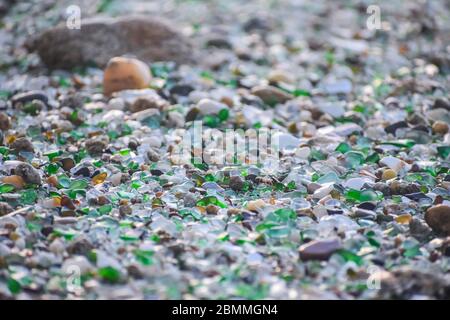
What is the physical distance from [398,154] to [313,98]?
3.26 feet

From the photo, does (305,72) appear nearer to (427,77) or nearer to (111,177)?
(427,77)

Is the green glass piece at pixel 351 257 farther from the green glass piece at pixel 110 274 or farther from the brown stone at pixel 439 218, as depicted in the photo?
the green glass piece at pixel 110 274

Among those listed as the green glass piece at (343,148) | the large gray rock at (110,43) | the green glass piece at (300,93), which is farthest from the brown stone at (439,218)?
the large gray rock at (110,43)

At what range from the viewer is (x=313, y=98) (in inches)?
181

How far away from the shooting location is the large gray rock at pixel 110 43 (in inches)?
193

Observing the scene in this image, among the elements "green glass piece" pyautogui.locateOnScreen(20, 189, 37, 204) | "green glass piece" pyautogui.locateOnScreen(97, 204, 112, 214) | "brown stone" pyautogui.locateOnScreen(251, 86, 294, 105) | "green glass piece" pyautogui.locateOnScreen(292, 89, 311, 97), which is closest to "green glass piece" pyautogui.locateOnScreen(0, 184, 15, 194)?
"green glass piece" pyautogui.locateOnScreen(20, 189, 37, 204)

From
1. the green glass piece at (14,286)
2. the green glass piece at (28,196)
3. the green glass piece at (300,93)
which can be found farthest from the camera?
the green glass piece at (300,93)

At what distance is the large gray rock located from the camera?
193 inches

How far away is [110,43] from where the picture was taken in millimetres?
4980

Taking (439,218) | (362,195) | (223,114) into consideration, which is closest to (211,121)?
(223,114)

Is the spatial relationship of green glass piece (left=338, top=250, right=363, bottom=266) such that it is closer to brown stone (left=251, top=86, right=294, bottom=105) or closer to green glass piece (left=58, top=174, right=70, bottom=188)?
green glass piece (left=58, top=174, right=70, bottom=188)

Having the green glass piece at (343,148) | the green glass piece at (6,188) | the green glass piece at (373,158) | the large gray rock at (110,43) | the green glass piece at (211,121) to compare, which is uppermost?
the large gray rock at (110,43)

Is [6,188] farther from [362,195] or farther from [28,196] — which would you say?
[362,195]
